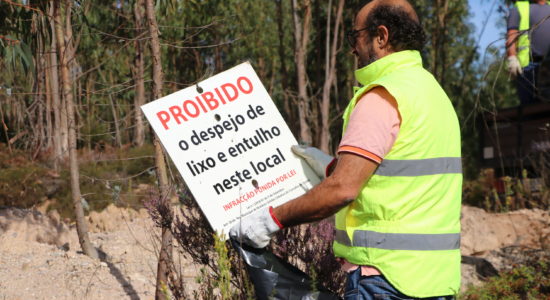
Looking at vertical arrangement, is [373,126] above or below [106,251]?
above

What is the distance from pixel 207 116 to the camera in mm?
2707

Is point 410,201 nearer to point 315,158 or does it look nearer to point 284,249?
point 315,158

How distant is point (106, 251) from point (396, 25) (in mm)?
5181

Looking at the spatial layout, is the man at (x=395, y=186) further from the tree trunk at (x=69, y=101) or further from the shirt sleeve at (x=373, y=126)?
the tree trunk at (x=69, y=101)

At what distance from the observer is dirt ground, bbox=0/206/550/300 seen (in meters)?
5.45

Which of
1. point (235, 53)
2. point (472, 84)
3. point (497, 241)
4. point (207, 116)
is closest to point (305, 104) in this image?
point (497, 241)

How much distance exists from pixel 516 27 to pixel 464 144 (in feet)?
38.4

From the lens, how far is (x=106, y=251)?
22.4ft

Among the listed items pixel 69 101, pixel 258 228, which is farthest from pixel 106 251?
pixel 258 228

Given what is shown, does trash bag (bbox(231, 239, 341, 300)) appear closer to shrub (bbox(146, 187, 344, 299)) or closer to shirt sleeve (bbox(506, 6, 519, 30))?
shrub (bbox(146, 187, 344, 299))

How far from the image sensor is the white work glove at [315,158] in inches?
105

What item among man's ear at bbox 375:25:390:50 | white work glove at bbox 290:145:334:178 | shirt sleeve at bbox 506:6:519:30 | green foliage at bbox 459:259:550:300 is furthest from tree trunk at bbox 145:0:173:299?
shirt sleeve at bbox 506:6:519:30

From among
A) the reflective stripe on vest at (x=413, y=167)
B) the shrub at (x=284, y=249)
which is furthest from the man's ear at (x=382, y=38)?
the shrub at (x=284, y=249)

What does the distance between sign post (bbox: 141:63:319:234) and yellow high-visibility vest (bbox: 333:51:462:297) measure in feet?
1.44
